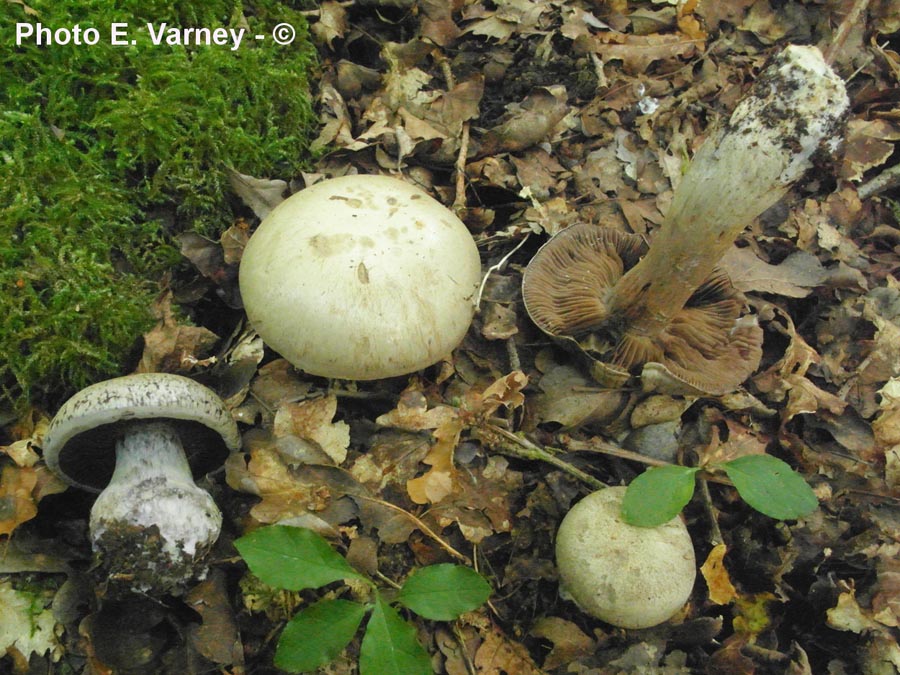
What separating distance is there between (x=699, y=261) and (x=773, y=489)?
36.5 inches

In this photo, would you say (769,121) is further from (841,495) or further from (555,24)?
(555,24)

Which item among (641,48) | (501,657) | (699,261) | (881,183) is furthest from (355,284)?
(881,183)

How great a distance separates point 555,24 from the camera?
153 inches

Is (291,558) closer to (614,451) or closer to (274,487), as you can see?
(274,487)

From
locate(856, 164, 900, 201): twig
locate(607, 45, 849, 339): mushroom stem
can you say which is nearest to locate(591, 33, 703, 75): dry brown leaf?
locate(856, 164, 900, 201): twig

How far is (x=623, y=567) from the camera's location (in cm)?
234

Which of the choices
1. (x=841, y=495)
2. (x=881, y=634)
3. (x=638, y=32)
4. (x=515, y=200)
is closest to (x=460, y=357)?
(x=515, y=200)

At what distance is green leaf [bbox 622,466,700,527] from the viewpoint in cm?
236

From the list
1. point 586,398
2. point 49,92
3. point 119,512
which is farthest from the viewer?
point 586,398

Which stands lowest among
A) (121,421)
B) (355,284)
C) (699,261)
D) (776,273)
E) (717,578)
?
(717,578)

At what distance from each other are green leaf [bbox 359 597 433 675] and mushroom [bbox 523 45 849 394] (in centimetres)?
143

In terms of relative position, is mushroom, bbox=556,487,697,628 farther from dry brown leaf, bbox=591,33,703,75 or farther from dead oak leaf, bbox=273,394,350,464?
dry brown leaf, bbox=591,33,703,75

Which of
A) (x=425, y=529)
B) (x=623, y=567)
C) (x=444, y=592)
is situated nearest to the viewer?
(x=444, y=592)

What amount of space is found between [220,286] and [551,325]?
161cm
